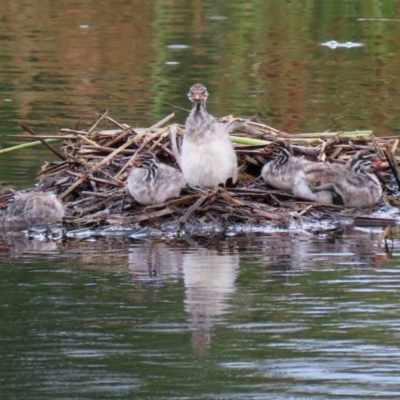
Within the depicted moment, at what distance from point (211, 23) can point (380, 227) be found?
1417 cm

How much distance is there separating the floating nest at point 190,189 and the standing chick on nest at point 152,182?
0.07 meters

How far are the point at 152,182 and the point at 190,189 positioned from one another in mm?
422

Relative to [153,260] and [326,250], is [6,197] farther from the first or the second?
[326,250]

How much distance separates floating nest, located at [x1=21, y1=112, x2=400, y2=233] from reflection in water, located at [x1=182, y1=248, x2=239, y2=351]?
0.79m

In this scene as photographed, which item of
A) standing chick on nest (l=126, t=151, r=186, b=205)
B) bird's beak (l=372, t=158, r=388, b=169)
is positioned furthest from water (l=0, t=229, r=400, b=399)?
bird's beak (l=372, t=158, r=388, b=169)

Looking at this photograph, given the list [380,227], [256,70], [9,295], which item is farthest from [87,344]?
[256,70]

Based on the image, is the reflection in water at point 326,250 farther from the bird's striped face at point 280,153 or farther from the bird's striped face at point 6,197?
the bird's striped face at point 6,197

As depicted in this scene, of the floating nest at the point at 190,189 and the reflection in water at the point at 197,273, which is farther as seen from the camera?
the floating nest at the point at 190,189

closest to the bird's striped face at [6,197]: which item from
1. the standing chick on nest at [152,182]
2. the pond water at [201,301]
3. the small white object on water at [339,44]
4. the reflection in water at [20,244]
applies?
the reflection in water at [20,244]

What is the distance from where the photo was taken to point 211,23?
77.0 feet

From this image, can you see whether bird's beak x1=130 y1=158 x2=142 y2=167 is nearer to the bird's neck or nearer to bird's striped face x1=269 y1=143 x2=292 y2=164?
the bird's neck

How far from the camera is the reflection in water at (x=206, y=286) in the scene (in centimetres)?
697

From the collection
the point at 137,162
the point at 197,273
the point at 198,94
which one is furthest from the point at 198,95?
the point at 197,273

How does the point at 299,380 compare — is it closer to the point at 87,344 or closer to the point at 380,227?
the point at 87,344
